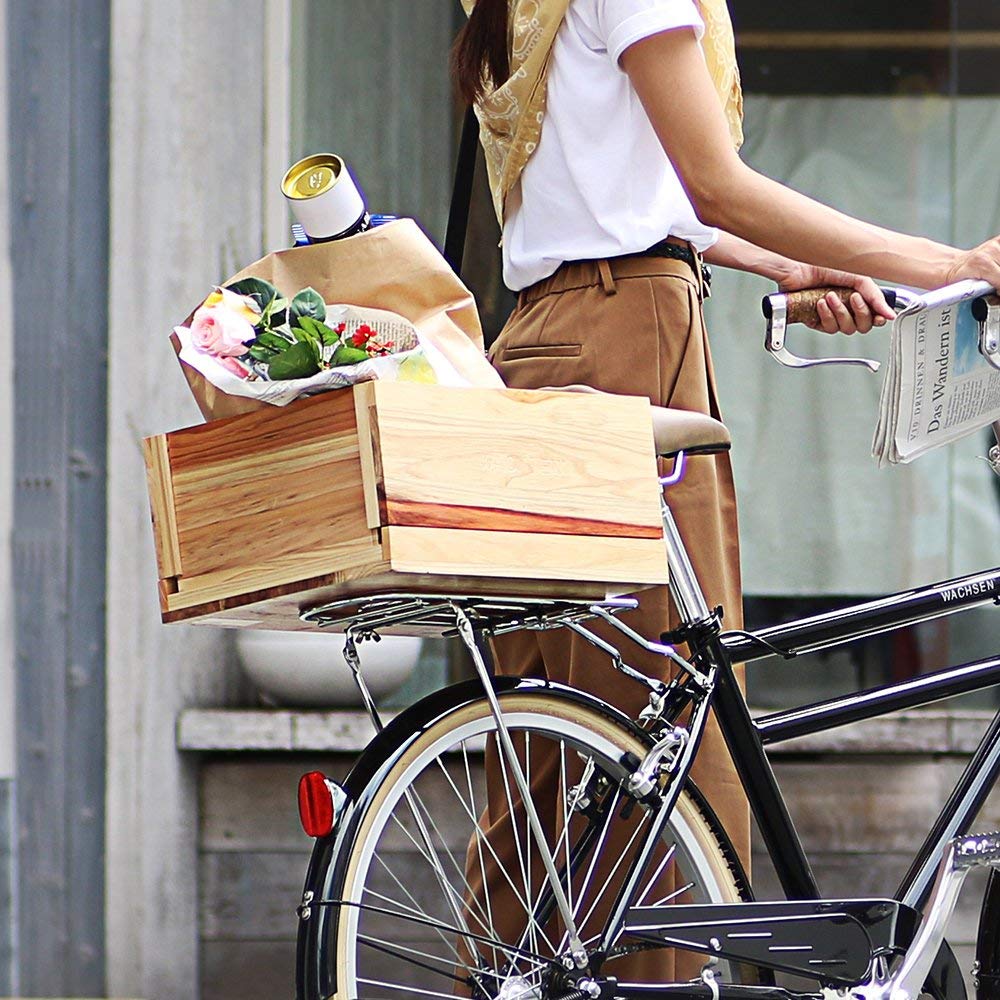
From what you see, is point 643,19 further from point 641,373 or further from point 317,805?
point 317,805

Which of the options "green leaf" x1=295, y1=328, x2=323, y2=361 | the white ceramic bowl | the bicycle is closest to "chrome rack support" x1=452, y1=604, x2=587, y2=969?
the bicycle

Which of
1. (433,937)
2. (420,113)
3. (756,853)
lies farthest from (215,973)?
(420,113)

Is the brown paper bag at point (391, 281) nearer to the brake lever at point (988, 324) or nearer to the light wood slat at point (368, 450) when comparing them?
the light wood slat at point (368, 450)

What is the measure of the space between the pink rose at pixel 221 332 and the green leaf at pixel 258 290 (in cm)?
4

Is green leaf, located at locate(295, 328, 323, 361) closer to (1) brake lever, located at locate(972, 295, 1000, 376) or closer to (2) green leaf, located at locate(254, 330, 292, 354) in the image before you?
(2) green leaf, located at locate(254, 330, 292, 354)

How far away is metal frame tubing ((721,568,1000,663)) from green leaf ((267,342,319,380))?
0.64m

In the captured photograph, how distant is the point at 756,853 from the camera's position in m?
3.92

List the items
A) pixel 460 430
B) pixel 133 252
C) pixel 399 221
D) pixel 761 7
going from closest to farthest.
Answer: pixel 460 430 → pixel 399 221 → pixel 133 252 → pixel 761 7

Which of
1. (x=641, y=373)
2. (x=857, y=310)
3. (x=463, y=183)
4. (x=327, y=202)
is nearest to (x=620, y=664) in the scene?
(x=641, y=373)

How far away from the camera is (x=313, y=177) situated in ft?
5.86

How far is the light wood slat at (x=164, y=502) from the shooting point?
1.74 m

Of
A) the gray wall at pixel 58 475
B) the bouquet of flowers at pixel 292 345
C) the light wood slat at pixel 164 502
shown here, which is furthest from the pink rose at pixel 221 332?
the gray wall at pixel 58 475

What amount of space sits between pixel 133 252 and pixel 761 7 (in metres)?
1.74

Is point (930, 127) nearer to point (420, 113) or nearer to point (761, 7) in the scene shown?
point (761, 7)
